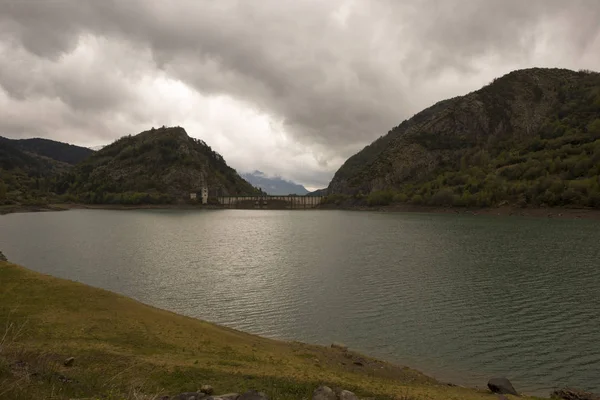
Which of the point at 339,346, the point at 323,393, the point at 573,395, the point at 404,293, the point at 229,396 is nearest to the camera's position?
the point at 229,396

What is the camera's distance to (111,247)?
93062 millimetres

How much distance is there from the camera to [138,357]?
70.6ft

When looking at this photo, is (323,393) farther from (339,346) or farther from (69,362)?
(339,346)

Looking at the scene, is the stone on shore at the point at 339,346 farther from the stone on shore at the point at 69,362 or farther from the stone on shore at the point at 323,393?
the stone on shore at the point at 69,362

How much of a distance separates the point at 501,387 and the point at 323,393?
12133mm

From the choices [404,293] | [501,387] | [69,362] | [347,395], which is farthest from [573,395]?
[69,362]

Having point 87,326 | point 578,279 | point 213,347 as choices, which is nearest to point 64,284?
point 87,326

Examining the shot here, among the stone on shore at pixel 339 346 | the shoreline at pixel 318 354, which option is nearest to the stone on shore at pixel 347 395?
the shoreline at pixel 318 354

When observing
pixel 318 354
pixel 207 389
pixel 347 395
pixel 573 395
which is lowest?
pixel 318 354

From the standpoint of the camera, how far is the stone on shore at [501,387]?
73.3ft

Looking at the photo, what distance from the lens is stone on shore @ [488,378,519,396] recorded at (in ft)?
73.3

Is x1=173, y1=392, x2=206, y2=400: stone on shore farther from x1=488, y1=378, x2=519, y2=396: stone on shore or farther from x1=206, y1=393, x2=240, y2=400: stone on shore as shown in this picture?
x1=488, y1=378, x2=519, y2=396: stone on shore

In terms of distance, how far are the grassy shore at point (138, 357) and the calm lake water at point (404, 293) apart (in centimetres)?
562

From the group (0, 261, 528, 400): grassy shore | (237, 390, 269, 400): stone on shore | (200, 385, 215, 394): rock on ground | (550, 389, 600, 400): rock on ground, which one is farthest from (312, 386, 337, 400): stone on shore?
(550, 389, 600, 400): rock on ground
